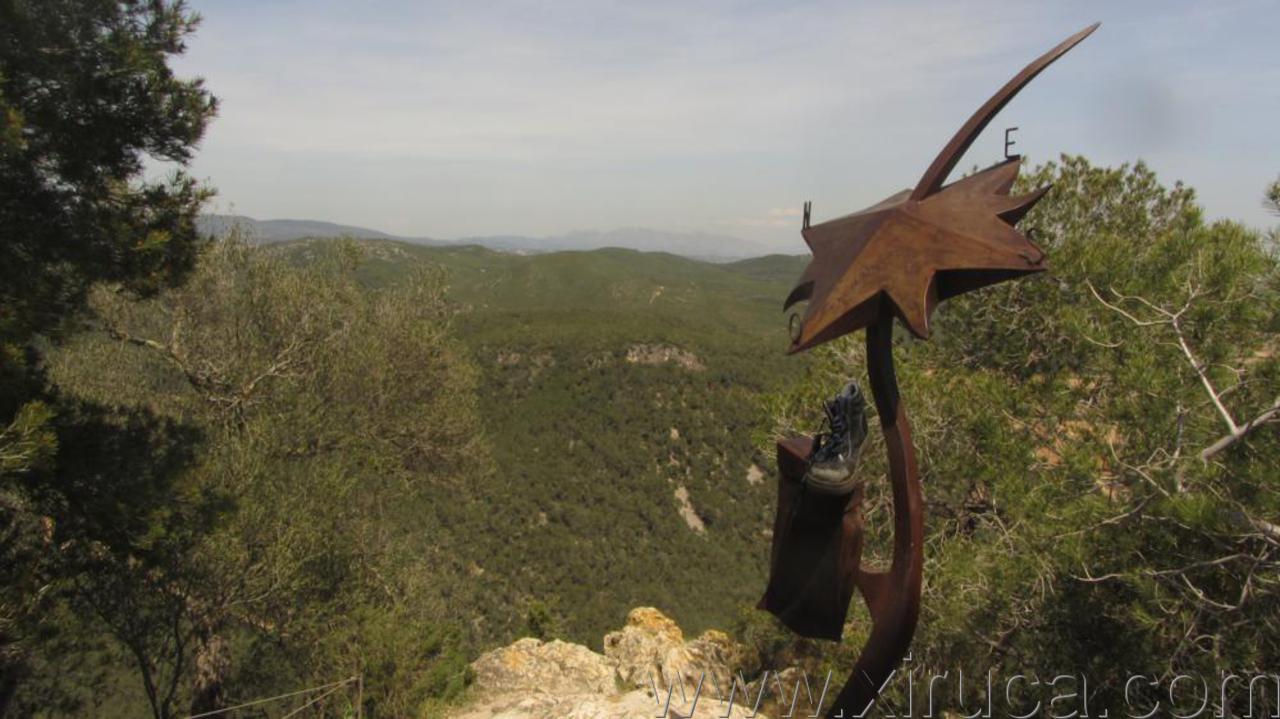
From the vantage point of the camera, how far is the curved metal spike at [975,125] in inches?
156

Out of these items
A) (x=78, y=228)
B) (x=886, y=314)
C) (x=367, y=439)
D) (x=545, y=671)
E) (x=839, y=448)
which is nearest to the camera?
(x=886, y=314)

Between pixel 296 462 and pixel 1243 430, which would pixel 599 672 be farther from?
pixel 1243 430

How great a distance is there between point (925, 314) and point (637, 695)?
7.40 m

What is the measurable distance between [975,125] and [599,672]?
12.3 m

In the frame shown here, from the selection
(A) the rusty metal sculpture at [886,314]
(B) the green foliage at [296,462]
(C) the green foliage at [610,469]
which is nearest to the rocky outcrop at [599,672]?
(B) the green foliage at [296,462]

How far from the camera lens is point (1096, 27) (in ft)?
12.3

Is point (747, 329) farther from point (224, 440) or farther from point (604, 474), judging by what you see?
point (224, 440)

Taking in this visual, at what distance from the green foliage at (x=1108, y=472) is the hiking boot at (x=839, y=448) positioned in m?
3.60

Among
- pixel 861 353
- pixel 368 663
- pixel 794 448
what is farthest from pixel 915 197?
pixel 368 663

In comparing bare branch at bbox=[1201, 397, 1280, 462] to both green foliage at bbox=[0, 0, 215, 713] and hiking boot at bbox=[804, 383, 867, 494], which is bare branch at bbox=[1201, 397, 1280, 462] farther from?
green foliage at bbox=[0, 0, 215, 713]

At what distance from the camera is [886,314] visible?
408 centimetres

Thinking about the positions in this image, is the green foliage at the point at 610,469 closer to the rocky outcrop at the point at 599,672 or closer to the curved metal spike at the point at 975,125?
the rocky outcrop at the point at 599,672

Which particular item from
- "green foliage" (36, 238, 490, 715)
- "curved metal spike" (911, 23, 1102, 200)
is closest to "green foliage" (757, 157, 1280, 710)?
"curved metal spike" (911, 23, 1102, 200)

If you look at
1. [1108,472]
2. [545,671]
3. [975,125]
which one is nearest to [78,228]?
[975,125]
